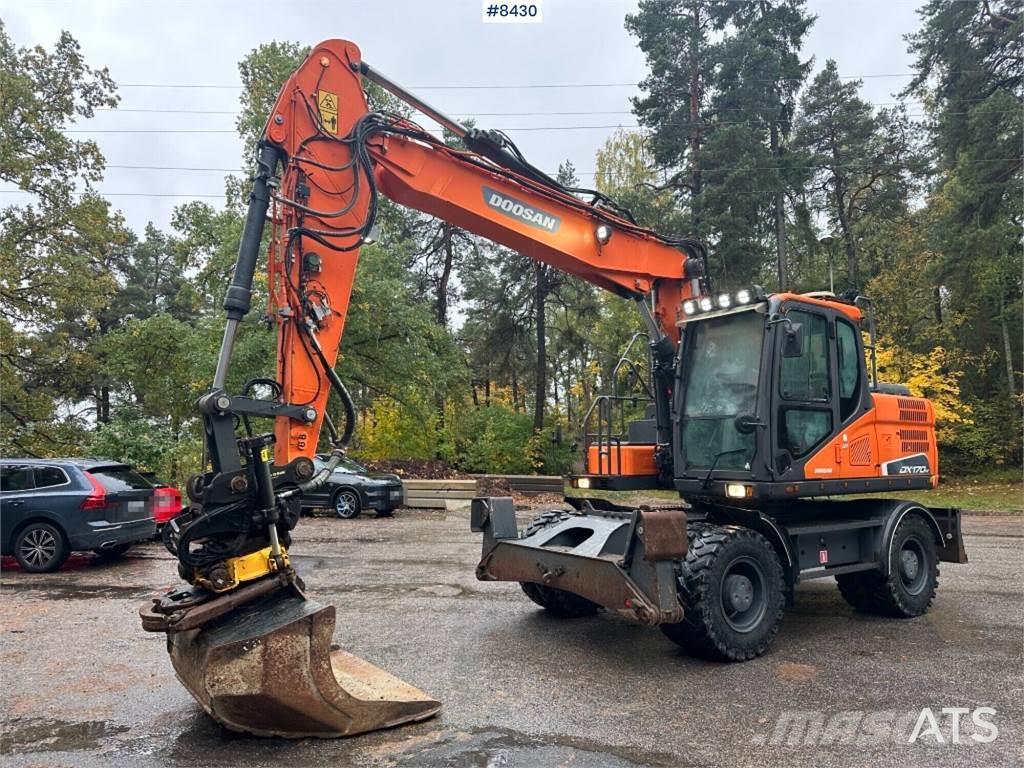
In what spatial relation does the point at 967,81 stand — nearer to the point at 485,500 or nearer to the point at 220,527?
the point at 485,500

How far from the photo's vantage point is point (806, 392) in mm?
6105

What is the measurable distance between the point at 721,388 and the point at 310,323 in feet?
11.3

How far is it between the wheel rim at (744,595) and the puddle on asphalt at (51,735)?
13.2ft

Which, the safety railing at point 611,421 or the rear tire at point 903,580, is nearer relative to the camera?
the rear tire at point 903,580

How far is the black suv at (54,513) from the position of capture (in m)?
9.28

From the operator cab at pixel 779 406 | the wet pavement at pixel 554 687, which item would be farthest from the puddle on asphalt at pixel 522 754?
the operator cab at pixel 779 406

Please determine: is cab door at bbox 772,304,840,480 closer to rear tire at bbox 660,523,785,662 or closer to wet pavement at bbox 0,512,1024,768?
rear tire at bbox 660,523,785,662

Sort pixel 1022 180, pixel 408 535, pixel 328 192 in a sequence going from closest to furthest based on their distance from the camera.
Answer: pixel 328 192
pixel 408 535
pixel 1022 180

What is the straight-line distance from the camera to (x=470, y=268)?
2983cm

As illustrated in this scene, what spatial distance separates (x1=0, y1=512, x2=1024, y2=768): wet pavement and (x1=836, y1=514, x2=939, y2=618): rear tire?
0.17 m

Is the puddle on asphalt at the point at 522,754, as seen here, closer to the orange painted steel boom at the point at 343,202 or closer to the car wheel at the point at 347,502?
the orange painted steel boom at the point at 343,202

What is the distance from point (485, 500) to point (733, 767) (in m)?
3.20

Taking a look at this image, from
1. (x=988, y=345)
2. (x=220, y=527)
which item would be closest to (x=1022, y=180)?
(x=988, y=345)

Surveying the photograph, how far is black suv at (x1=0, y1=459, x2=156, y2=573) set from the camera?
9281 millimetres
